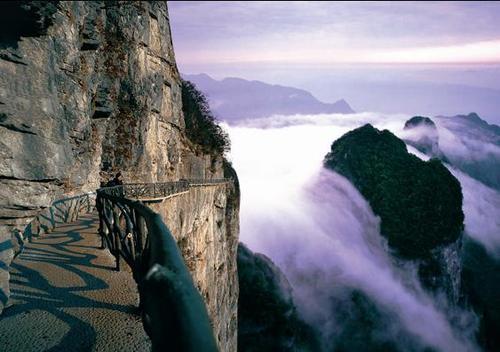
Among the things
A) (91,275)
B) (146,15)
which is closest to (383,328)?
(146,15)

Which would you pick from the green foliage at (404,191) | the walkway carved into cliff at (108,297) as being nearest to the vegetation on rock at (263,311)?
the walkway carved into cliff at (108,297)

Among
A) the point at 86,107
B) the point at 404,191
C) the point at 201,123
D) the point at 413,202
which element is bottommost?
the point at 413,202

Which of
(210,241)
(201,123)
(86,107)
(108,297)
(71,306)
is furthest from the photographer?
(201,123)

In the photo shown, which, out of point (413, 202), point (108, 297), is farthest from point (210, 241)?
point (413, 202)

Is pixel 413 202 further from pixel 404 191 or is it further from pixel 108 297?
pixel 108 297

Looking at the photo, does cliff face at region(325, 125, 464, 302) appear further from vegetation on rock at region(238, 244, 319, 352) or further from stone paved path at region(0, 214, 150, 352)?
stone paved path at region(0, 214, 150, 352)

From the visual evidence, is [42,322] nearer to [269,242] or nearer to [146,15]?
[146,15]
